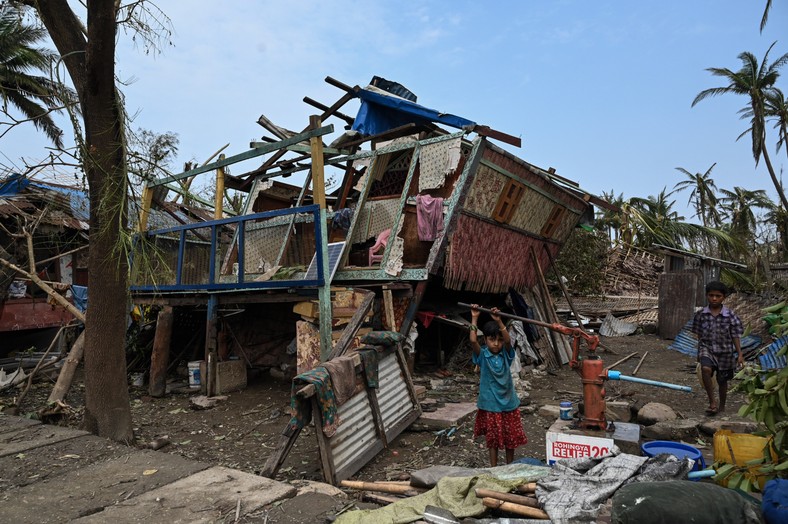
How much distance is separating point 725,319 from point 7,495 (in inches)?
287

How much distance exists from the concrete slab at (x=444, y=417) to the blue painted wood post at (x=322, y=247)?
4.85 feet

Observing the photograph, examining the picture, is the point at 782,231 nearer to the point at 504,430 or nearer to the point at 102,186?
the point at 504,430

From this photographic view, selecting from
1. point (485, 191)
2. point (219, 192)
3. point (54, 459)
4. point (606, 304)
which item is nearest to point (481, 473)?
point (54, 459)

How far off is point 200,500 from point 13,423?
3.53 meters

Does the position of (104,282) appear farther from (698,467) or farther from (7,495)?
(698,467)

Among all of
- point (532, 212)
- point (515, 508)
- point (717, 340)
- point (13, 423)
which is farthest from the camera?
point (532, 212)

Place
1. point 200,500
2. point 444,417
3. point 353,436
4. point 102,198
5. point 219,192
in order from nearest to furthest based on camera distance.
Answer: point 200,500, point 353,436, point 102,198, point 444,417, point 219,192

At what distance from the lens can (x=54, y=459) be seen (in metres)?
4.35

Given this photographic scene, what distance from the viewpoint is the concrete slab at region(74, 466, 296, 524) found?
10.4 ft

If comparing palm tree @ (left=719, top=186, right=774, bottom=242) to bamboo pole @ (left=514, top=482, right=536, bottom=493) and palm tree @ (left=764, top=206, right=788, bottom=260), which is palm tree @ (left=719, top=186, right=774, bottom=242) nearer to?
palm tree @ (left=764, top=206, right=788, bottom=260)

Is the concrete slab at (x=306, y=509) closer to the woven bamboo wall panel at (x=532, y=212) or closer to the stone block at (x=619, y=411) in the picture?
the stone block at (x=619, y=411)

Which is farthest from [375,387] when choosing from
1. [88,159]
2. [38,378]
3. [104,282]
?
[38,378]

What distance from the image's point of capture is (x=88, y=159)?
16.5ft

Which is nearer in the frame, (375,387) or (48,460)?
(48,460)
